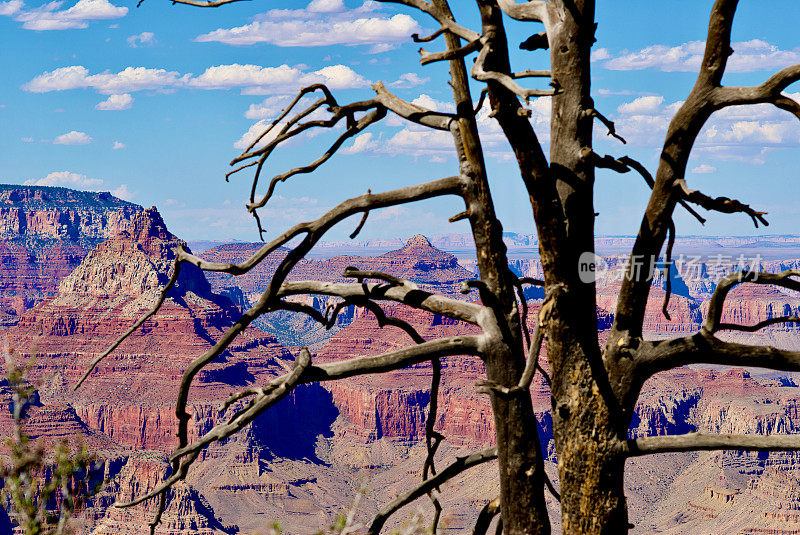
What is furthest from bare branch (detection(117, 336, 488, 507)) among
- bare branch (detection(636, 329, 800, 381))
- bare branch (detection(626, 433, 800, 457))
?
bare branch (detection(626, 433, 800, 457))

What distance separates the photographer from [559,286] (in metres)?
4.38

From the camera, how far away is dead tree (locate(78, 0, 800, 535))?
14.3ft

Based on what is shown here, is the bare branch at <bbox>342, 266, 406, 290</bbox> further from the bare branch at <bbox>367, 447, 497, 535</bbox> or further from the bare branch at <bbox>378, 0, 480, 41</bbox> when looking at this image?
the bare branch at <bbox>378, 0, 480, 41</bbox>

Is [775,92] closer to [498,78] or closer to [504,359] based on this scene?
[498,78]

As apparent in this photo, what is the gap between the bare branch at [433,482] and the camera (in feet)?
16.5

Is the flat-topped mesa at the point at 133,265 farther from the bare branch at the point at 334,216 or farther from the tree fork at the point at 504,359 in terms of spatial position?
the tree fork at the point at 504,359

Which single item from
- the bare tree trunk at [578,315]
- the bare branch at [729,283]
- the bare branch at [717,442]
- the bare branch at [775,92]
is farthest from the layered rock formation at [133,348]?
the bare branch at [775,92]

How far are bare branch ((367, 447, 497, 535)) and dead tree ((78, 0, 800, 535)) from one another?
2 centimetres

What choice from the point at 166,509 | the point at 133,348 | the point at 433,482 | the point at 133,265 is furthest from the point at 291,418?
the point at 433,482

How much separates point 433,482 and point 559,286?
1420 mm

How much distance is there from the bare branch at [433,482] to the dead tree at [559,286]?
22 mm

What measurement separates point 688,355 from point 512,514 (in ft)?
4.11

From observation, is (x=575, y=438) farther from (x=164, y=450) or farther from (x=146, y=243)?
(x=146, y=243)

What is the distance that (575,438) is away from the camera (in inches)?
183
